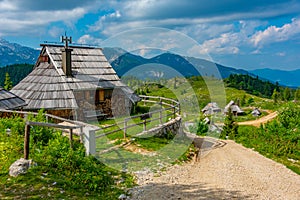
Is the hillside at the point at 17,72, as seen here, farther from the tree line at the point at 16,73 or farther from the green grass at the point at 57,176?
the green grass at the point at 57,176

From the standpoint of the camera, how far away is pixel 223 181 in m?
11.4

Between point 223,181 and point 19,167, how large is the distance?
7.43 m

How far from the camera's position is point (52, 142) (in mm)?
10266

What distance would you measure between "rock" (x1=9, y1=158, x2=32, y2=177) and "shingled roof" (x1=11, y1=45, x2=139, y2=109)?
10.3m

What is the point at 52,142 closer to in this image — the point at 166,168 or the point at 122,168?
the point at 122,168

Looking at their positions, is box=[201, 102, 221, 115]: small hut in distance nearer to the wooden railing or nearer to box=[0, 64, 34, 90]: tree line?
the wooden railing

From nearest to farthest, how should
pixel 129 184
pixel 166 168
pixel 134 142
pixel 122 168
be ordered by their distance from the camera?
1. pixel 129 184
2. pixel 122 168
3. pixel 166 168
4. pixel 134 142

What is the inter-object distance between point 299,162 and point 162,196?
10.2 meters

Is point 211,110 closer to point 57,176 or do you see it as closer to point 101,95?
point 101,95

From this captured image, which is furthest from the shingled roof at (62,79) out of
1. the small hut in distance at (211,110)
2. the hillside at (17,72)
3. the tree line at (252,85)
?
the tree line at (252,85)

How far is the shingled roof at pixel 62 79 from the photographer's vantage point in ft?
63.2

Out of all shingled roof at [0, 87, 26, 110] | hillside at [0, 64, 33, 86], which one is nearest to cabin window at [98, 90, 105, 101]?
shingled roof at [0, 87, 26, 110]

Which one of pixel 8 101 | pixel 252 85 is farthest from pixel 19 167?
pixel 252 85

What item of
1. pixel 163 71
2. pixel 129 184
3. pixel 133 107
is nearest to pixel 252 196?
pixel 129 184
